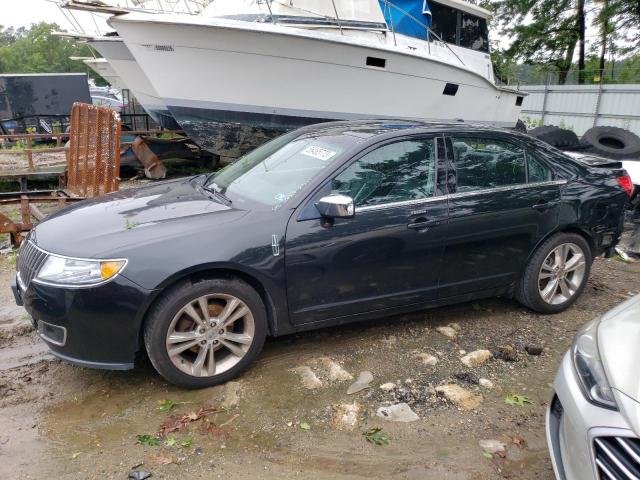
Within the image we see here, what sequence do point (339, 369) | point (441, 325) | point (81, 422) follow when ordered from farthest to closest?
point (441, 325), point (339, 369), point (81, 422)

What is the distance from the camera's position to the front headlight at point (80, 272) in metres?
2.96

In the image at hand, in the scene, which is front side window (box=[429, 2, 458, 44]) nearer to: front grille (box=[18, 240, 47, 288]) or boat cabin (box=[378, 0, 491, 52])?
boat cabin (box=[378, 0, 491, 52])

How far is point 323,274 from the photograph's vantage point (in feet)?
11.3

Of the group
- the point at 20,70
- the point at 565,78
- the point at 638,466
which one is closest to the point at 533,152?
the point at 638,466

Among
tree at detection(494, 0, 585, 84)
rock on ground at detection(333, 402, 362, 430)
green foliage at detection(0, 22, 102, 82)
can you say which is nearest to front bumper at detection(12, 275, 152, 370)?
rock on ground at detection(333, 402, 362, 430)

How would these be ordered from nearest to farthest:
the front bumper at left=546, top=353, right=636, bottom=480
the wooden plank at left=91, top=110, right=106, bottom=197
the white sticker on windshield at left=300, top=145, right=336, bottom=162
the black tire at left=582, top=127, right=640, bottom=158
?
the front bumper at left=546, top=353, right=636, bottom=480 → the white sticker on windshield at left=300, top=145, right=336, bottom=162 → the wooden plank at left=91, top=110, right=106, bottom=197 → the black tire at left=582, top=127, right=640, bottom=158

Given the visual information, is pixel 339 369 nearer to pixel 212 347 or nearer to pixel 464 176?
pixel 212 347

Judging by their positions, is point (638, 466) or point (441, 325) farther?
point (441, 325)

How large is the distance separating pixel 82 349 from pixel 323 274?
1.51m

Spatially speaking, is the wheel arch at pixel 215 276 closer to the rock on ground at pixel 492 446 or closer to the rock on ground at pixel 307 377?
the rock on ground at pixel 307 377

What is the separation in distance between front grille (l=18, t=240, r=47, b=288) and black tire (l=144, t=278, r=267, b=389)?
74 centimetres

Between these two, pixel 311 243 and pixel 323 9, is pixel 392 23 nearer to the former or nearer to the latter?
pixel 323 9

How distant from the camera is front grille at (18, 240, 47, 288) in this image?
3127 mm

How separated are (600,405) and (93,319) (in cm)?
256
